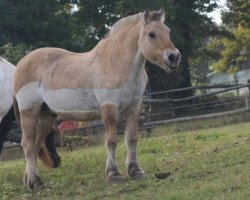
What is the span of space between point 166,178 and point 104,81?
1310 mm

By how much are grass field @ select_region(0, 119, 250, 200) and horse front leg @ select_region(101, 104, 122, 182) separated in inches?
4.9

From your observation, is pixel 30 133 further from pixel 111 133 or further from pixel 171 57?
pixel 171 57

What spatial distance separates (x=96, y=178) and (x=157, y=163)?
0.97m

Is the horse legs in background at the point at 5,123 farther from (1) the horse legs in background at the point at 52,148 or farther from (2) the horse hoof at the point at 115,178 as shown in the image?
(2) the horse hoof at the point at 115,178

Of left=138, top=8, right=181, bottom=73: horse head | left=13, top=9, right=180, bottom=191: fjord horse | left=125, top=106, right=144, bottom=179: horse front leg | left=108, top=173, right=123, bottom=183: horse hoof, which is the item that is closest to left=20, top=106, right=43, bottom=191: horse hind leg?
left=13, top=9, right=180, bottom=191: fjord horse

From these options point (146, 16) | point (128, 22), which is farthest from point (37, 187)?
point (146, 16)

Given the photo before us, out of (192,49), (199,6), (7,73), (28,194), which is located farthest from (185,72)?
(28,194)

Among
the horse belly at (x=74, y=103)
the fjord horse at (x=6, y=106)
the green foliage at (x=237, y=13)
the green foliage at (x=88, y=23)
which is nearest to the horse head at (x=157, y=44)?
the horse belly at (x=74, y=103)

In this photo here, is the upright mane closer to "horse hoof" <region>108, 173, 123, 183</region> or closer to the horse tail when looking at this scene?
"horse hoof" <region>108, 173, 123, 183</region>

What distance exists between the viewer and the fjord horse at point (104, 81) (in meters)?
6.73

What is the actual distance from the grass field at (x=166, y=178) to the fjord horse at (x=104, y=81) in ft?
1.13

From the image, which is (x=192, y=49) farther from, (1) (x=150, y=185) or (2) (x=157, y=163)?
(1) (x=150, y=185)

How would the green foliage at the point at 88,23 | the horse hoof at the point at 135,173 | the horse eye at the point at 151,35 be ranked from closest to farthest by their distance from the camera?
1. the horse eye at the point at 151,35
2. the horse hoof at the point at 135,173
3. the green foliage at the point at 88,23

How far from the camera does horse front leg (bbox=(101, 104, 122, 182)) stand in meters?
6.75
